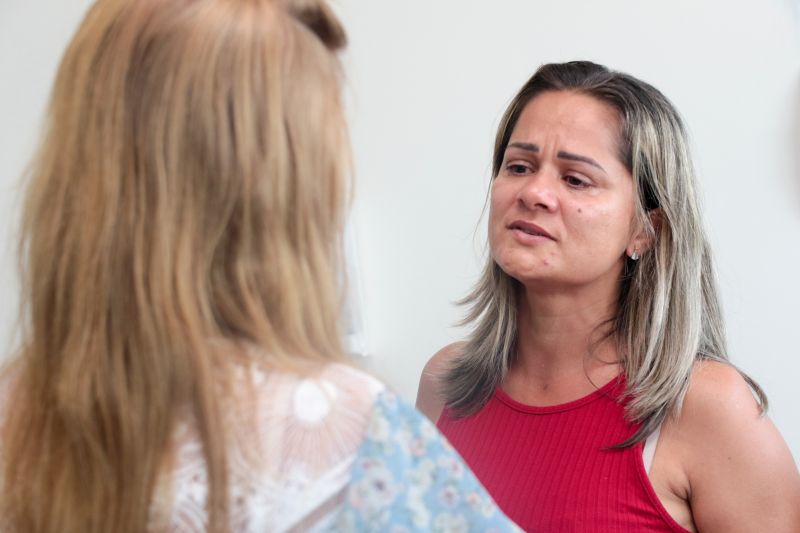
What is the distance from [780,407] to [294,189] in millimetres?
1331

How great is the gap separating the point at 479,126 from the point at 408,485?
125cm

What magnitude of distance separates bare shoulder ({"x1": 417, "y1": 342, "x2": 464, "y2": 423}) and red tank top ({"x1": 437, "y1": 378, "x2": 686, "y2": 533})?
117 mm

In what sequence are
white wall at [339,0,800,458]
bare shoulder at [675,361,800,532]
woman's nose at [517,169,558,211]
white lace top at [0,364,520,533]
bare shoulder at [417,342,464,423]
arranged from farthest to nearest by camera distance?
white wall at [339,0,800,458]
bare shoulder at [417,342,464,423]
woman's nose at [517,169,558,211]
bare shoulder at [675,361,800,532]
white lace top at [0,364,520,533]

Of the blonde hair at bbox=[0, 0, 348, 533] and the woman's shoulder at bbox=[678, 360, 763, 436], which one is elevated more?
the blonde hair at bbox=[0, 0, 348, 533]

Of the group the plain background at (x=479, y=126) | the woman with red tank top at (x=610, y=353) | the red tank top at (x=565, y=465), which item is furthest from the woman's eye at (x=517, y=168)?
the plain background at (x=479, y=126)

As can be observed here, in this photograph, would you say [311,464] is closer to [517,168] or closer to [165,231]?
[165,231]

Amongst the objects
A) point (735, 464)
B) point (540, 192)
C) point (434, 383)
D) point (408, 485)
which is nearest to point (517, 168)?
point (540, 192)

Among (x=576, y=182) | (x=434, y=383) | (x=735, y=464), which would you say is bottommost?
(x=434, y=383)

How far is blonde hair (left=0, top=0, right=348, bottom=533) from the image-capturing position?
2.13 ft

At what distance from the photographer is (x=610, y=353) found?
1304 mm

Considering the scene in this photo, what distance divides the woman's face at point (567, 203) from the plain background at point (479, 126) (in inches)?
18.6

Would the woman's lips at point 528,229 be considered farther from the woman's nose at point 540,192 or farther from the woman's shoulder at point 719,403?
Answer: the woman's shoulder at point 719,403

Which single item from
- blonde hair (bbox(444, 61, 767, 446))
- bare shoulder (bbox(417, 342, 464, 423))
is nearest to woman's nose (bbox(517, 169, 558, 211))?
blonde hair (bbox(444, 61, 767, 446))

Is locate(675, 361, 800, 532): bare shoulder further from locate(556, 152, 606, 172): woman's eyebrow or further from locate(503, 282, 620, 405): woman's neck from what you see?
locate(556, 152, 606, 172): woman's eyebrow
